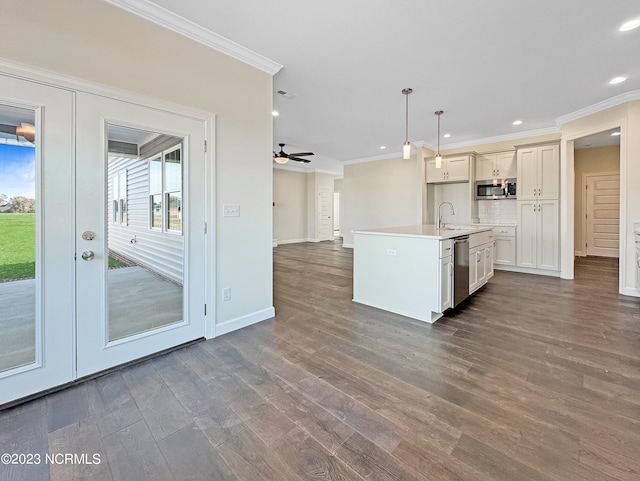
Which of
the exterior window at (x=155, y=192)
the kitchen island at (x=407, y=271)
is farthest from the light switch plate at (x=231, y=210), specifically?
the kitchen island at (x=407, y=271)

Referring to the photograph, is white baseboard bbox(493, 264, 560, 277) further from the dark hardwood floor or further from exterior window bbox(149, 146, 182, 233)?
exterior window bbox(149, 146, 182, 233)

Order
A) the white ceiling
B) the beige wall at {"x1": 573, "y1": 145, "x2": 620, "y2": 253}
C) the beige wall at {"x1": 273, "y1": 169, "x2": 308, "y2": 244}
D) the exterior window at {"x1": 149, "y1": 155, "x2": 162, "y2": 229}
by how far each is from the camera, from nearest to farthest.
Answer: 1. the white ceiling
2. the exterior window at {"x1": 149, "y1": 155, "x2": 162, "y2": 229}
3. the beige wall at {"x1": 573, "y1": 145, "x2": 620, "y2": 253}
4. the beige wall at {"x1": 273, "y1": 169, "x2": 308, "y2": 244}

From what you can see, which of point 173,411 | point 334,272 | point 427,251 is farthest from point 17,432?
point 334,272

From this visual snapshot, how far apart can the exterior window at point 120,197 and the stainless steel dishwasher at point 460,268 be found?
3.25 m

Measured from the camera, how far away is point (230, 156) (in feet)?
9.02

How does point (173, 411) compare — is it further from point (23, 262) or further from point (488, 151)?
point (488, 151)

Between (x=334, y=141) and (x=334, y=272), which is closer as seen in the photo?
(x=334, y=272)

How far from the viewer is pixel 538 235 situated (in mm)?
5309

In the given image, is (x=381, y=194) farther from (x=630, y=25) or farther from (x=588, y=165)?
(x=630, y=25)

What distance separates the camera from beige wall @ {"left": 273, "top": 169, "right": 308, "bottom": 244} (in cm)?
983

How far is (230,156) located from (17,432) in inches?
91.7

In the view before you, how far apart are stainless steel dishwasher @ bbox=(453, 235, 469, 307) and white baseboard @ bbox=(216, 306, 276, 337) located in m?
2.12

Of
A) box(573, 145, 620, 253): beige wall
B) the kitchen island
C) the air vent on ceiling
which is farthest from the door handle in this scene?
box(573, 145, 620, 253): beige wall

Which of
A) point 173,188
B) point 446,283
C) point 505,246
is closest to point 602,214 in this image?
point 505,246
